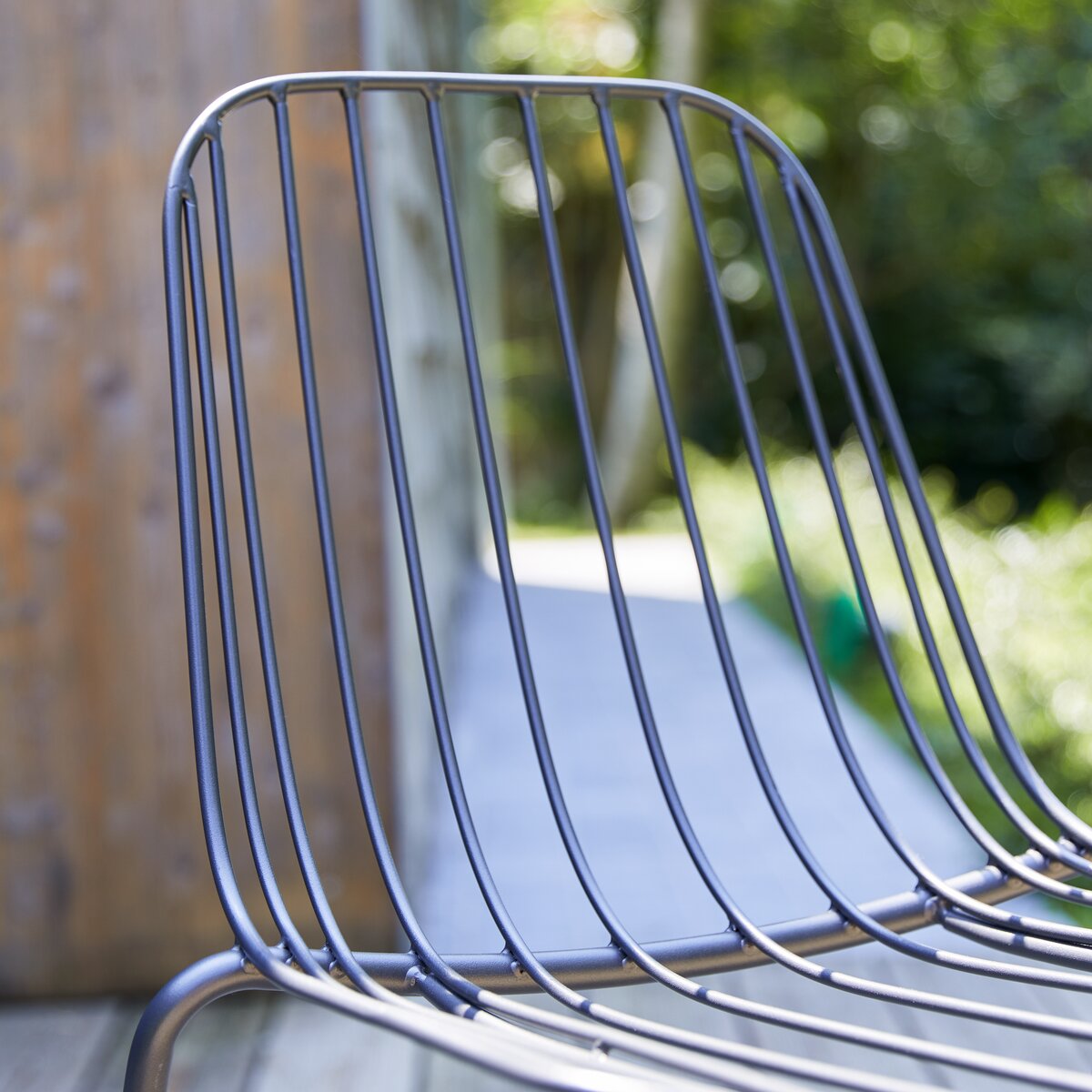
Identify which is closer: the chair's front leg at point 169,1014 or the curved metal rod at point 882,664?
the chair's front leg at point 169,1014

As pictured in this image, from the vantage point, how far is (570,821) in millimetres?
814

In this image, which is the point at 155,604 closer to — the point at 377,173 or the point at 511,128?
the point at 377,173

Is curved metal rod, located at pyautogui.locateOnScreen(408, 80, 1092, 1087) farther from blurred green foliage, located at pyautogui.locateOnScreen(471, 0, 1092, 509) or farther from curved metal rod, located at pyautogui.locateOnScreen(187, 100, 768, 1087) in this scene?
blurred green foliage, located at pyautogui.locateOnScreen(471, 0, 1092, 509)

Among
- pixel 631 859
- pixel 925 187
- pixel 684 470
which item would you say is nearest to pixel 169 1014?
pixel 684 470

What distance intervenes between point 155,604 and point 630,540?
4666mm

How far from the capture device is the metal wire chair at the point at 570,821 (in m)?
0.58

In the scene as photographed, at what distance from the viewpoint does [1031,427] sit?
9.72 metres

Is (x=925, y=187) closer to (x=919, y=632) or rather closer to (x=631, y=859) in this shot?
(x=631, y=859)

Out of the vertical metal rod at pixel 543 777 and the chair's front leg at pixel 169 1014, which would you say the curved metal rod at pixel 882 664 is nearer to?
the vertical metal rod at pixel 543 777

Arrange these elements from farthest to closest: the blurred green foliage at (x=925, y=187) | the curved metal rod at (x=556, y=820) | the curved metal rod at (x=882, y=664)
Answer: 1. the blurred green foliage at (x=925, y=187)
2. the curved metal rod at (x=882, y=664)
3. the curved metal rod at (x=556, y=820)

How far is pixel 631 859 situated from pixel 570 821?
1.29 m

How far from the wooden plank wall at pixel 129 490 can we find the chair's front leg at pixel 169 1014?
0.88 meters

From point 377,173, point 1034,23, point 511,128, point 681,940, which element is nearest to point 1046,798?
point 681,940

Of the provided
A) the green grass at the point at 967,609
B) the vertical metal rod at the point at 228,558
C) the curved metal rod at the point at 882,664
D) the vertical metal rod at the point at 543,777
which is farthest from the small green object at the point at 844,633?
the vertical metal rod at the point at 228,558
